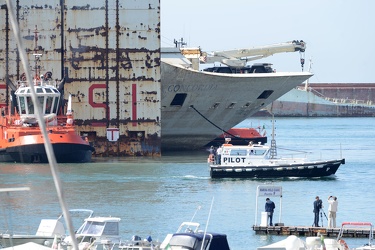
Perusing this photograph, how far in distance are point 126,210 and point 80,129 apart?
23794 millimetres

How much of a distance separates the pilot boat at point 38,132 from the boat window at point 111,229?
27.1 meters

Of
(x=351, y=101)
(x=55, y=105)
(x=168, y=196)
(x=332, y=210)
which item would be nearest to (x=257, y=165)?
(x=168, y=196)

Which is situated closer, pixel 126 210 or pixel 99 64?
pixel 126 210

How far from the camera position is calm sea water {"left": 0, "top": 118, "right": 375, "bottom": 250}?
35469 mm

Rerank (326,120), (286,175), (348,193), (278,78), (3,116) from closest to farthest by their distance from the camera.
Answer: (348,193) < (286,175) < (3,116) < (278,78) < (326,120)

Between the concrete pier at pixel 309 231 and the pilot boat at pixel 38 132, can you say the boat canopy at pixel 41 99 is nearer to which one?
the pilot boat at pixel 38 132

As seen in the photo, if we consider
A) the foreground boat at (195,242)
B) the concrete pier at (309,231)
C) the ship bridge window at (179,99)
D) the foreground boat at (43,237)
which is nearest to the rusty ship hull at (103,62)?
the ship bridge window at (179,99)

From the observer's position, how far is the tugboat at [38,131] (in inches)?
2206

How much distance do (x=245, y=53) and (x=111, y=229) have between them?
2014 inches

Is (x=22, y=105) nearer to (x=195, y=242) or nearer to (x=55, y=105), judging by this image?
(x=55, y=105)

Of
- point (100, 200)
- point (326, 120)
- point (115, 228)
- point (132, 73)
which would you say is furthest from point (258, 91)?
point (326, 120)

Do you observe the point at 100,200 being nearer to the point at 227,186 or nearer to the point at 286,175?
the point at 227,186

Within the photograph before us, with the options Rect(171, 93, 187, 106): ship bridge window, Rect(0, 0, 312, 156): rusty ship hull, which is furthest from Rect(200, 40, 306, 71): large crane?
Rect(0, 0, 312, 156): rusty ship hull

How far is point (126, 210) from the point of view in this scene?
3925cm
